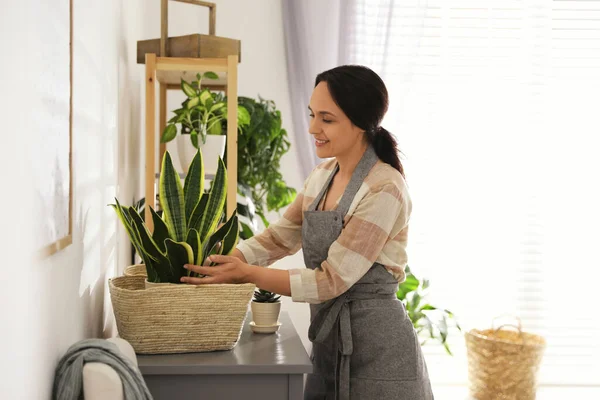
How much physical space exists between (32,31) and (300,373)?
934 millimetres

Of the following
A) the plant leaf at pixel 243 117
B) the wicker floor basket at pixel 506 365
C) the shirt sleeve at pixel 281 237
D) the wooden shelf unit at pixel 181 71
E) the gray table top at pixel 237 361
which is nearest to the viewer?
the gray table top at pixel 237 361

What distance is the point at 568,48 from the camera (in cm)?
363

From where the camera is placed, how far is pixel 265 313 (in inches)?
73.4

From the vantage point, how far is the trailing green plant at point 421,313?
3236 mm

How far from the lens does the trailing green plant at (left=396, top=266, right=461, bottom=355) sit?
A: 3236 millimetres

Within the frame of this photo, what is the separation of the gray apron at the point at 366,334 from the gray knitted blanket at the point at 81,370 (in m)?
0.69

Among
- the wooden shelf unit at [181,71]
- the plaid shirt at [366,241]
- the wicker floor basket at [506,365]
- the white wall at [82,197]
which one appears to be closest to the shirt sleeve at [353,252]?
the plaid shirt at [366,241]

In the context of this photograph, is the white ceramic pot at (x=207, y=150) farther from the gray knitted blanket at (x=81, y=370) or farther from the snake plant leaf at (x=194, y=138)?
the gray knitted blanket at (x=81, y=370)

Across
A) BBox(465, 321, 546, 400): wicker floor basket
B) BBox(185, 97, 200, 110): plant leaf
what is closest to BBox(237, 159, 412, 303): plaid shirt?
BBox(185, 97, 200, 110): plant leaf

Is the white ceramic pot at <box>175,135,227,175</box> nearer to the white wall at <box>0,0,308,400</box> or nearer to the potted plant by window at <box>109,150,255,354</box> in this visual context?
the white wall at <box>0,0,308,400</box>

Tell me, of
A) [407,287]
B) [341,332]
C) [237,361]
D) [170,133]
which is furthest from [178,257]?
[407,287]

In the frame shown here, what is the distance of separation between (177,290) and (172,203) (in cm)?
22

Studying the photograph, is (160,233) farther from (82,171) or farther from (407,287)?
(407,287)

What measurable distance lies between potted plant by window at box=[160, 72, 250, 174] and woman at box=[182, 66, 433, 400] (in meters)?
0.50
